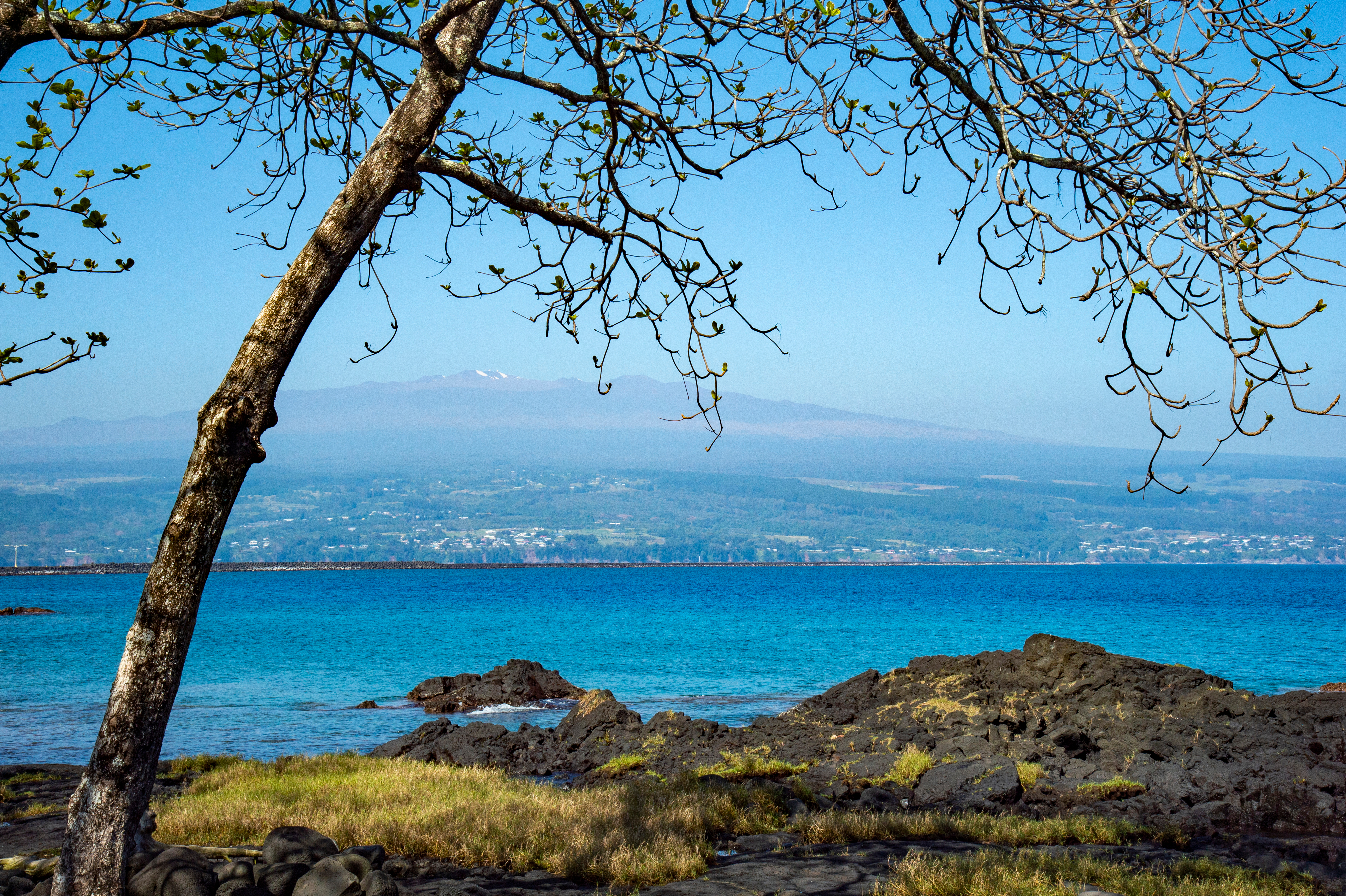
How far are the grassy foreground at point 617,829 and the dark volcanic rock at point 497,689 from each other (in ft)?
55.1

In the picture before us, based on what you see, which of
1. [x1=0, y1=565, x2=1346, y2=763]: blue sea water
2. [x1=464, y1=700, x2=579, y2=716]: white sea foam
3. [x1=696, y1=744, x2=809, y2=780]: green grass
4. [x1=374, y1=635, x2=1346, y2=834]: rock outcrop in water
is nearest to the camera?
[x1=374, y1=635, x2=1346, y2=834]: rock outcrop in water

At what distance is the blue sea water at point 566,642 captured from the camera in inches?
1139

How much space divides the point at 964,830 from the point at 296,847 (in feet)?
21.7

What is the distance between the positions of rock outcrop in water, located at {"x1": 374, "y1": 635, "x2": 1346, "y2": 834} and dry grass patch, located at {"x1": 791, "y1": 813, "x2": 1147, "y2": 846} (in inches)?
50.8

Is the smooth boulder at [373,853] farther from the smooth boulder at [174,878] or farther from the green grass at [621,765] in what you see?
the green grass at [621,765]

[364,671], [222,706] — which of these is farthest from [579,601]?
[222,706]

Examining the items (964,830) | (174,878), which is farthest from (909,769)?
(174,878)

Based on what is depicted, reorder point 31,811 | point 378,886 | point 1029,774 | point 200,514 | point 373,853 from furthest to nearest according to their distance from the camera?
point 1029,774 → point 31,811 → point 373,853 → point 378,886 → point 200,514

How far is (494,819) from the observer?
955cm

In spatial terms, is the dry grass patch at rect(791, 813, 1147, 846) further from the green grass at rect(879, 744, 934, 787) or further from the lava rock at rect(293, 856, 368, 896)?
the lava rock at rect(293, 856, 368, 896)

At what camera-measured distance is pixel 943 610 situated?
301ft

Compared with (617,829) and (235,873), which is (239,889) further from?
(617,829)

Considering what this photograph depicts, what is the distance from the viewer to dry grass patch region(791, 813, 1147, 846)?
9523 mm

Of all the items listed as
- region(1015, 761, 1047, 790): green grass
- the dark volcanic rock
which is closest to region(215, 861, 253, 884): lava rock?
region(1015, 761, 1047, 790): green grass
